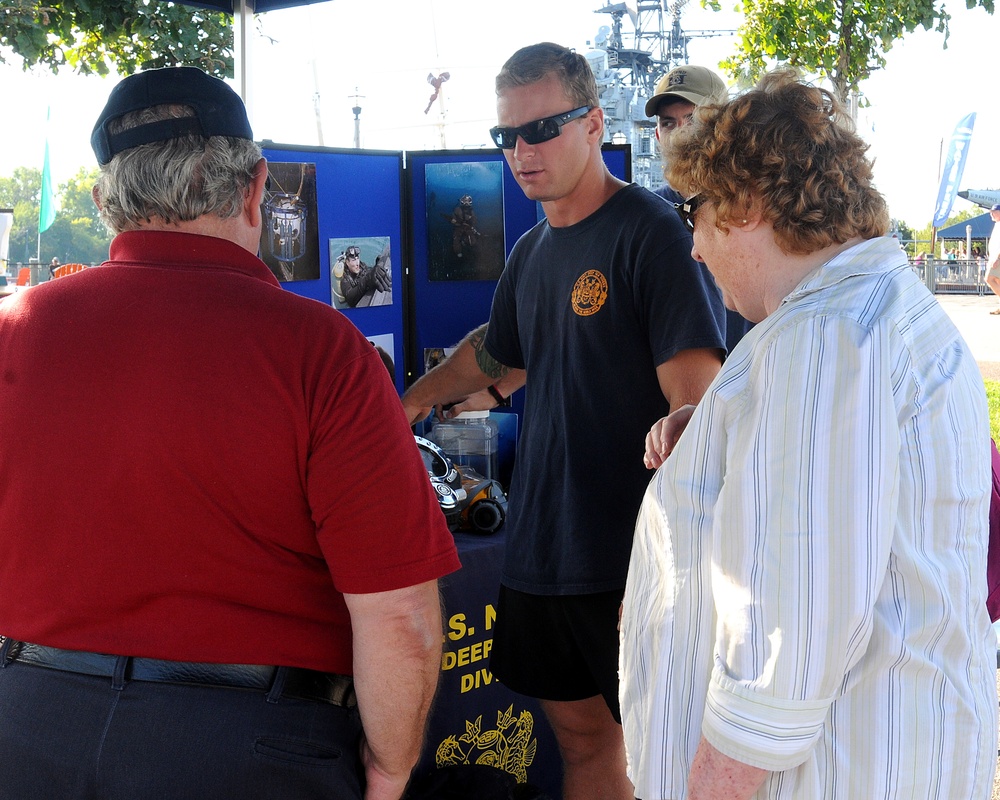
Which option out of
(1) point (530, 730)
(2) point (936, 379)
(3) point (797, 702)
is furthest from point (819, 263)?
(1) point (530, 730)

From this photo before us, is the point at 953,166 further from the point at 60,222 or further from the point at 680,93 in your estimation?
the point at 60,222

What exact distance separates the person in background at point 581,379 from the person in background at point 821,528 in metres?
0.76

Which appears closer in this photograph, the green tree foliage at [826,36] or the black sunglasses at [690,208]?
the black sunglasses at [690,208]

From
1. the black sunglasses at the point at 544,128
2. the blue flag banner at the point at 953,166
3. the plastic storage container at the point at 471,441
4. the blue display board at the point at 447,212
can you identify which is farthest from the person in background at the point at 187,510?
the blue flag banner at the point at 953,166

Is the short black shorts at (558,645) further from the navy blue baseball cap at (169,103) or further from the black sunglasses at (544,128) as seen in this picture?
the navy blue baseball cap at (169,103)

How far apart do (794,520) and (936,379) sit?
28 centimetres

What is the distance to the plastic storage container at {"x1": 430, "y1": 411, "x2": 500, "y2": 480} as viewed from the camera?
3.54 meters

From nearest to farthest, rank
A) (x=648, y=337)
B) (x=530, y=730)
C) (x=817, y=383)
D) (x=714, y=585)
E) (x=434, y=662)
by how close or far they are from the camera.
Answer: (x=817, y=383) → (x=714, y=585) → (x=434, y=662) → (x=648, y=337) → (x=530, y=730)

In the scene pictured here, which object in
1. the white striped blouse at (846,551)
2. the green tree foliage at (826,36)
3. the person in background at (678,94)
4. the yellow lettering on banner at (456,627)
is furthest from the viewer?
the green tree foliage at (826,36)

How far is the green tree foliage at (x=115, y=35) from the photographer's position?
14.2 ft

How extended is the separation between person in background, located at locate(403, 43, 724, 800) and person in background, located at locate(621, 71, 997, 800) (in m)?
0.76

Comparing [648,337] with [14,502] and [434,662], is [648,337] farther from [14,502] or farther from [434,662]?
[14,502]

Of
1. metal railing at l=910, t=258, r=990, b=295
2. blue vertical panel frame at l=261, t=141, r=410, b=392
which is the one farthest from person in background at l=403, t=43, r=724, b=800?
metal railing at l=910, t=258, r=990, b=295

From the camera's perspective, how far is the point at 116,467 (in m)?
1.45
